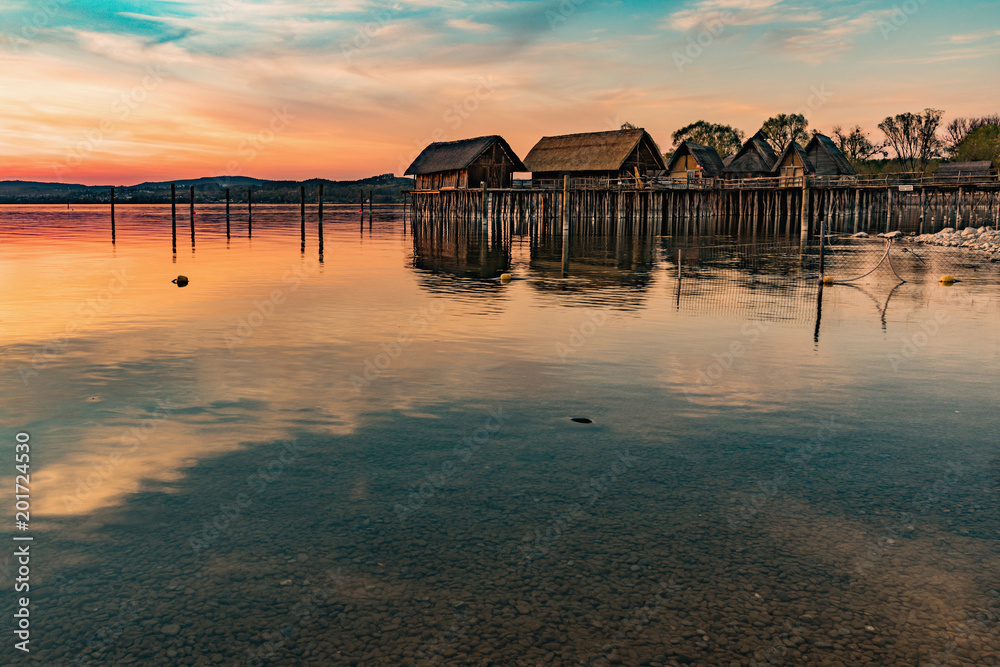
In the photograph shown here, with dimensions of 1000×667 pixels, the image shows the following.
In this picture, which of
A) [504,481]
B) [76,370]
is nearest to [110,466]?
[504,481]

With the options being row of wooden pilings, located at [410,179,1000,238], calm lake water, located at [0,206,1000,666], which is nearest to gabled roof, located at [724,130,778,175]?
row of wooden pilings, located at [410,179,1000,238]

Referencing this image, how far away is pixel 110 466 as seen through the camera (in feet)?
27.6

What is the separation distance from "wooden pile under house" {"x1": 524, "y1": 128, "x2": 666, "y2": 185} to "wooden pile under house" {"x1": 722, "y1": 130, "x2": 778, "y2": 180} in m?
9.84

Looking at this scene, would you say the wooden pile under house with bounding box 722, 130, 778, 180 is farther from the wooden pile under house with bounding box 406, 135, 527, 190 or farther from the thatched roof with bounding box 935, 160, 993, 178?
the thatched roof with bounding box 935, 160, 993, 178

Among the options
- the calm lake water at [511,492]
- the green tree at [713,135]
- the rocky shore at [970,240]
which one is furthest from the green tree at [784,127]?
the calm lake water at [511,492]

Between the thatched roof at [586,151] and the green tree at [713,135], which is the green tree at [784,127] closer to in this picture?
the green tree at [713,135]

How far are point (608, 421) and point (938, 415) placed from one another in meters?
4.44

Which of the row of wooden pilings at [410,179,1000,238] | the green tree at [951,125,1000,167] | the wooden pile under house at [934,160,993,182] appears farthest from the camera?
the green tree at [951,125,1000,167]

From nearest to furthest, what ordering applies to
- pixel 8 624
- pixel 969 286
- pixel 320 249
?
pixel 8 624 < pixel 969 286 < pixel 320 249

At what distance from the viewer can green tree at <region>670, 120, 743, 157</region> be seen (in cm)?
11738

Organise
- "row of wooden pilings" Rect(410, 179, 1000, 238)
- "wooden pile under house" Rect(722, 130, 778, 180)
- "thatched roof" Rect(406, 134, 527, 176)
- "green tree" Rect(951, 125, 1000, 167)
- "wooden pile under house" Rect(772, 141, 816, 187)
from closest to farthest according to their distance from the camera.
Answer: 1. "row of wooden pilings" Rect(410, 179, 1000, 238)
2. "thatched roof" Rect(406, 134, 527, 176)
3. "wooden pile under house" Rect(772, 141, 816, 187)
4. "wooden pile under house" Rect(722, 130, 778, 180)
5. "green tree" Rect(951, 125, 1000, 167)

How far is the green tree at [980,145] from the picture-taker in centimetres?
11006

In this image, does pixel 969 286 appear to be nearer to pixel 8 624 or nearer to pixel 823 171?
pixel 8 624

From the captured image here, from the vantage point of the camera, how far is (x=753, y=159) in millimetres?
83750
